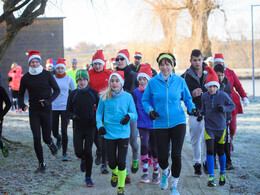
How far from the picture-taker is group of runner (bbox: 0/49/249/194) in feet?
19.2

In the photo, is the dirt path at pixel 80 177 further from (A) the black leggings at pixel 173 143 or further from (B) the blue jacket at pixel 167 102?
(B) the blue jacket at pixel 167 102

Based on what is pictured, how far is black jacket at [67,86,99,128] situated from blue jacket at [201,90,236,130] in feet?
6.09

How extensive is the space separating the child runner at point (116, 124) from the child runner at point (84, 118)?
504 mm

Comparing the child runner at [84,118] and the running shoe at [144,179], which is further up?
the child runner at [84,118]

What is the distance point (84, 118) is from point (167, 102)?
1543 mm

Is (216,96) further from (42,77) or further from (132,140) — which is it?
(42,77)

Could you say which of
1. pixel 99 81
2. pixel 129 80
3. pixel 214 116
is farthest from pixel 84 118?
pixel 214 116

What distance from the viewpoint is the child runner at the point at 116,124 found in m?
6.02

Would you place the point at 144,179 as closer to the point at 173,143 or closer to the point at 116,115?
the point at 173,143

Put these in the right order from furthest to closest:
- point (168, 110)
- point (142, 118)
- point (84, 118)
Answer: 1. point (142, 118)
2. point (84, 118)
3. point (168, 110)

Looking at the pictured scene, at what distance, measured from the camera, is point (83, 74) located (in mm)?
6691

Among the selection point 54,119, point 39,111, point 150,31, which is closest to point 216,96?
point 39,111

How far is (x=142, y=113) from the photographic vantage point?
23.4 ft

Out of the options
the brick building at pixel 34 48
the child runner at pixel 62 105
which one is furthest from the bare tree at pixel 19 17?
the brick building at pixel 34 48
